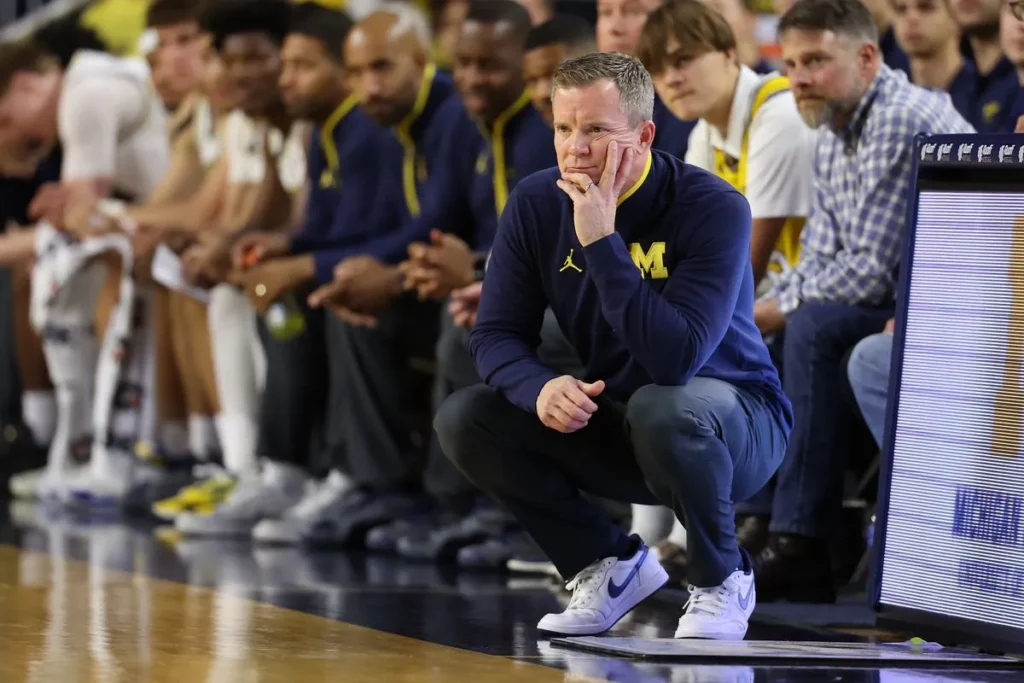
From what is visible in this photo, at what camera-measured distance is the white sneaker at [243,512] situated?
5.77m

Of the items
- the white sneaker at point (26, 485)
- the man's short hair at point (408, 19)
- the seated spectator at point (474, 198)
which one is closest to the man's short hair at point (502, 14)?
the seated spectator at point (474, 198)

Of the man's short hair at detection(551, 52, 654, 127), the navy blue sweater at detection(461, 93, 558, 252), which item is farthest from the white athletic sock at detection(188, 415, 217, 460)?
the man's short hair at detection(551, 52, 654, 127)

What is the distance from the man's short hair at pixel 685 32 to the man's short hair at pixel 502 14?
0.81m

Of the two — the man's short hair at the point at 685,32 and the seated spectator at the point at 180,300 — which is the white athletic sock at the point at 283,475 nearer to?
the seated spectator at the point at 180,300

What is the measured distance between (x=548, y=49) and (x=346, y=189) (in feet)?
3.57

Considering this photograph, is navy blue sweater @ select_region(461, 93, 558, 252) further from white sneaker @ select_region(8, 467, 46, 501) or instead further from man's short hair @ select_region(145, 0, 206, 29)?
white sneaker @ select_region(8, 467, 46, 501)

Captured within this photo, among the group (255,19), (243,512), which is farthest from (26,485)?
(255,19)

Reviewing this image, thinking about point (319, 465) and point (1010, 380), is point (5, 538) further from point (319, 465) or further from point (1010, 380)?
point (1010, 380)

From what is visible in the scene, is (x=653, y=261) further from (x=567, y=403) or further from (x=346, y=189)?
Answer: (x=346, y=189)

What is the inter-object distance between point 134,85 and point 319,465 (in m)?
2.31

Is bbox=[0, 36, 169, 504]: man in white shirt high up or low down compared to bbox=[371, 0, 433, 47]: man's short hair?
down

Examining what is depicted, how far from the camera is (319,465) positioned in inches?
225

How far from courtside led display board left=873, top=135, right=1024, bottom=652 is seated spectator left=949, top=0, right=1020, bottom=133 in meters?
0.91

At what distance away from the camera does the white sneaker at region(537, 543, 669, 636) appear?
3383 mm
